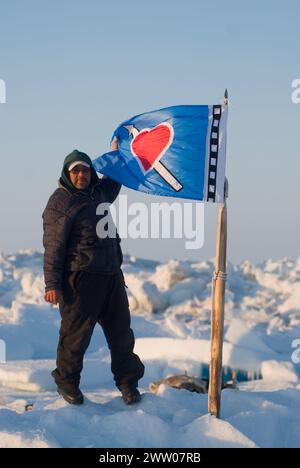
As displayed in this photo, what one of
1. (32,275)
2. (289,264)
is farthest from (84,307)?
(289,264)

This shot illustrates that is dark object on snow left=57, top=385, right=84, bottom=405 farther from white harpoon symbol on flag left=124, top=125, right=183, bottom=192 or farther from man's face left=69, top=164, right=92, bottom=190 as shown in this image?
white harpoon symbol on flag left=124, top=125, right=183, bottom=192

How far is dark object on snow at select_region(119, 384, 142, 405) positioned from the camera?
4.42 metres

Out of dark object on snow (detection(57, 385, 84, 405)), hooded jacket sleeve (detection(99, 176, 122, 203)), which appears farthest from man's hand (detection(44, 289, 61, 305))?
hooded jacket sleeve (detection(99, 176, 122, 203))

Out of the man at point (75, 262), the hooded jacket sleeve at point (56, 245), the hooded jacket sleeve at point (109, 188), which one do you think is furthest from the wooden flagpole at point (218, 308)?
the hooded jacket sleeve at point (56, 245)

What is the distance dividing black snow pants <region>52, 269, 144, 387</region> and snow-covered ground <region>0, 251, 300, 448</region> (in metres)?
0.21

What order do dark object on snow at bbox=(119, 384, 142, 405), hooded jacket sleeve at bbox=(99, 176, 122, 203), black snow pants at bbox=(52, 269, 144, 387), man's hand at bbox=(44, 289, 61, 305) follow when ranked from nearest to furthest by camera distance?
man's hand at bbox=(44, 289, 61, 305) → black snow pants at bbox=(52, 269, 144, 387) → dark object on snow at bbox=(119, 384, 142, 405) → hooded jacket sleeve at bbox=(99, 176, 122, 203)

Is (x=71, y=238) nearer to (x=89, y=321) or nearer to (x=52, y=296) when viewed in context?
(x=52, y=296)

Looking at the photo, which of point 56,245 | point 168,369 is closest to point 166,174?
point 56,245

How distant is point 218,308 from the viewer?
4.19 meters

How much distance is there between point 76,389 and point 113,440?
0.70 meters

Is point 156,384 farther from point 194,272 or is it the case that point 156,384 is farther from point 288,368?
point 194,272

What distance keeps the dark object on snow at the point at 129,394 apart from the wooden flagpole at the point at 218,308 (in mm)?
495

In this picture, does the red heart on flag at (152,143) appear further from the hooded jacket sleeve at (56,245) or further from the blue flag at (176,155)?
the hooded jacket sleeve at (56,245)

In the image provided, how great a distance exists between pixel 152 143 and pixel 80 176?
20.2 inches
